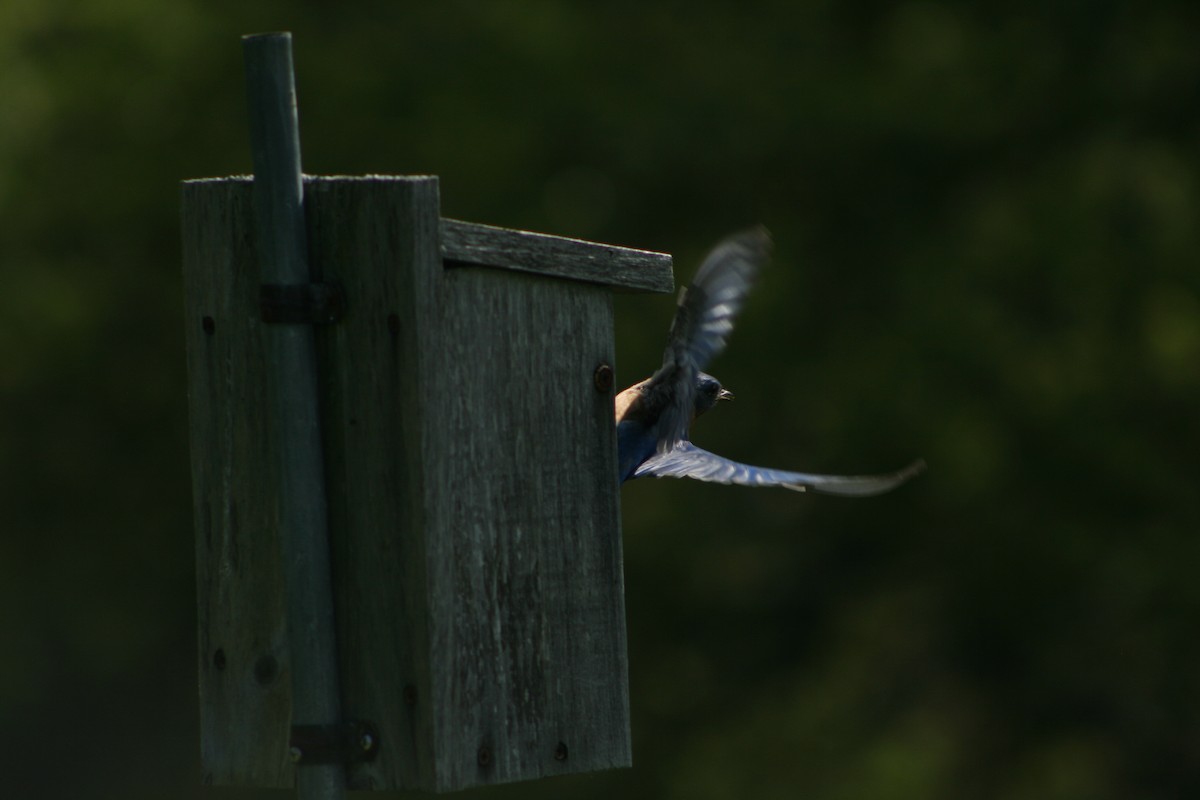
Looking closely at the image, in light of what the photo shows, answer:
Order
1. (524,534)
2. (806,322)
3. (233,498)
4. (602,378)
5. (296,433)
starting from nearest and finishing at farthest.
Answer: (296,433)
(233,498)
(524,534)
(602,378)
(806,322)

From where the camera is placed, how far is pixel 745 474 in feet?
10.3

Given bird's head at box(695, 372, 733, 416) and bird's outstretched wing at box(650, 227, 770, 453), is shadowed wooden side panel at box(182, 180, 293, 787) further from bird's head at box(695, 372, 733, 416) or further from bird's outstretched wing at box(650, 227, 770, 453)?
bird's head at box(695, 372, 733, 416)

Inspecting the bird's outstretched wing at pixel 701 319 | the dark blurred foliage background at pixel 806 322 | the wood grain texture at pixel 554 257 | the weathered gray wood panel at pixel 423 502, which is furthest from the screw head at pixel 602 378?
the dark blurred foliage background at pixel 806 322

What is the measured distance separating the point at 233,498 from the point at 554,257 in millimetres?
666

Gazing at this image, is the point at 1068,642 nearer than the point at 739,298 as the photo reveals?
No

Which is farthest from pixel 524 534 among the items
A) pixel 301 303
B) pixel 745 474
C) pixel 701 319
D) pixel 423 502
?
pixel 701 319

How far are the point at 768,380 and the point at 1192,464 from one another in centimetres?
250

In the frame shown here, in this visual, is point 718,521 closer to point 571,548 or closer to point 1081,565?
point 1081,565

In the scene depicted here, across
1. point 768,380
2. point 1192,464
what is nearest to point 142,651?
point 768,380

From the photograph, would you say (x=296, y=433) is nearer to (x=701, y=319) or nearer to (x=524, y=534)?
(x=524, y=534)

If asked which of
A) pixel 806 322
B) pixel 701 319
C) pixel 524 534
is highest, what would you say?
pixel 806 322

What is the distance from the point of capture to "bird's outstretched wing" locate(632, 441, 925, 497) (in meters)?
2.82

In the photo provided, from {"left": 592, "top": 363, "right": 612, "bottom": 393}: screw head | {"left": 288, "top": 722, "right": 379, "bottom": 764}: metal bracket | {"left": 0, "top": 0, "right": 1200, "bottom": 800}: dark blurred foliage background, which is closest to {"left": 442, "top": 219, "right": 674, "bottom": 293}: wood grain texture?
{"left": 592, "top": 363, "right": 612, "bottom": 393}: screw head

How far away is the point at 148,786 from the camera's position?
40.7 feet
